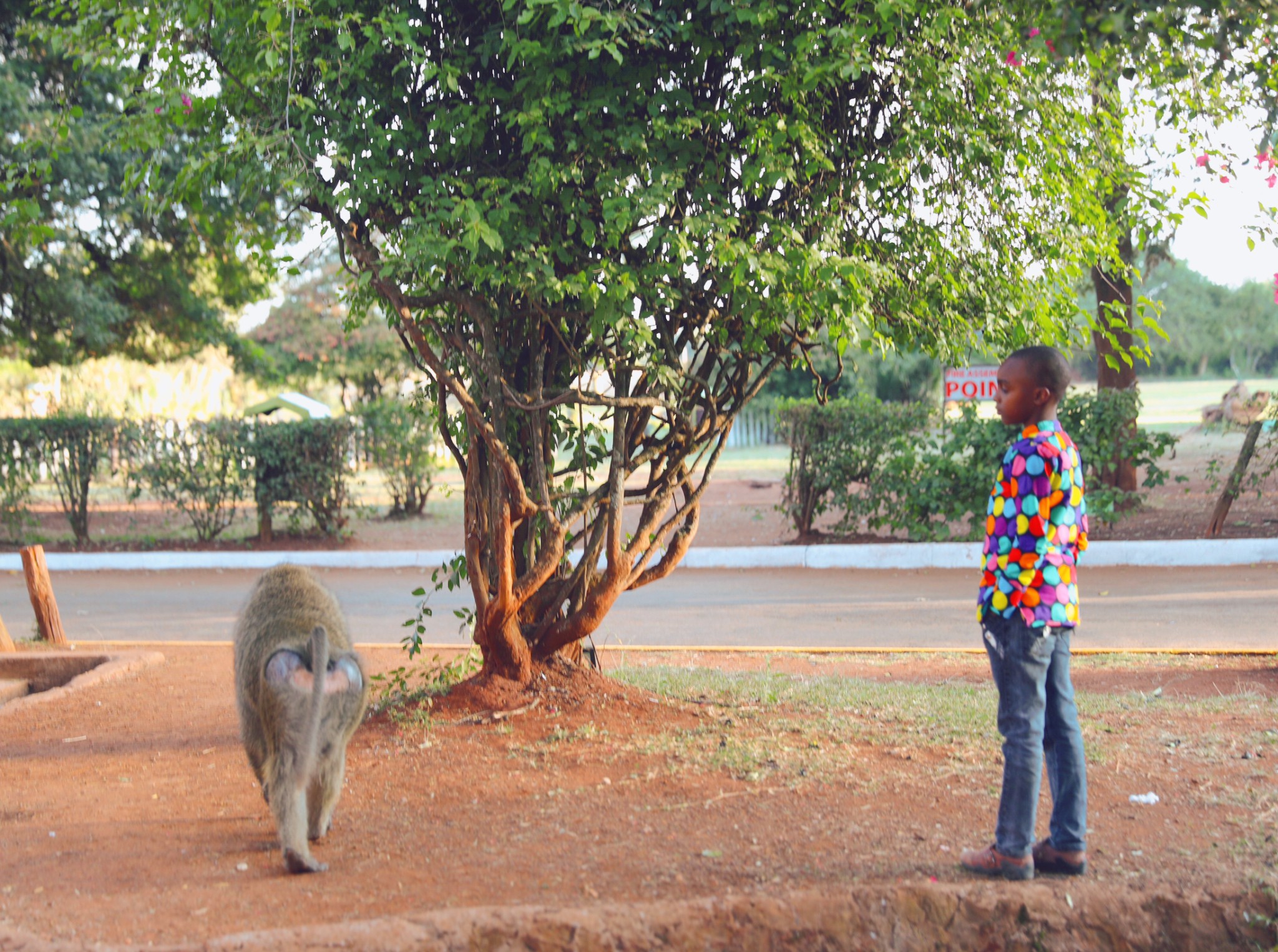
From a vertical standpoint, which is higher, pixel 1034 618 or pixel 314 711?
pixel 1034 618

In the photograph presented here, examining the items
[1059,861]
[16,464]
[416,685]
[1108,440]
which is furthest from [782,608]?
[16,464]

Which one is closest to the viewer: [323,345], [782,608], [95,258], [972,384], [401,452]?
[782,608]

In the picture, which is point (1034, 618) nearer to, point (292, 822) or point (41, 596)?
point (292, 822)

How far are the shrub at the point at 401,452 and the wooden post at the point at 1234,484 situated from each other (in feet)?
34.5

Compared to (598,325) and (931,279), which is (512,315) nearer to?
(598,325)

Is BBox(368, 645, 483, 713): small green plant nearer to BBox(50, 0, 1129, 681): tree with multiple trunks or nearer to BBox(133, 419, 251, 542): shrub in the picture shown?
BBox(50, 0, 1129, 681): tree with multiple trunks

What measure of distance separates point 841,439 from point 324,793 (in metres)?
10.4

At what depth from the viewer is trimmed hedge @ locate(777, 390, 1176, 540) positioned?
42.9 feet

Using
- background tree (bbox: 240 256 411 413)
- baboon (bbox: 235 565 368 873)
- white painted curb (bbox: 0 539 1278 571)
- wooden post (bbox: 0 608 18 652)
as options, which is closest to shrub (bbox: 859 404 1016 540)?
white painted curb (bbox: 0 539 1278 571)

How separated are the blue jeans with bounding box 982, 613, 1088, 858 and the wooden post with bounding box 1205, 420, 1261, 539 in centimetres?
1042

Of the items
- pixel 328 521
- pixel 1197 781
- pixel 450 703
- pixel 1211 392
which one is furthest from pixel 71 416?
pixel 1211 392

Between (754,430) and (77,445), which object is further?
(754,430)

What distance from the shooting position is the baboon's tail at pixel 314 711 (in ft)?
13.1

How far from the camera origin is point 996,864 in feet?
12.1
